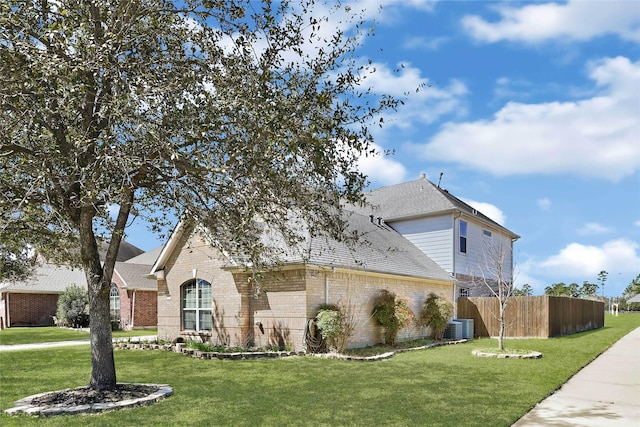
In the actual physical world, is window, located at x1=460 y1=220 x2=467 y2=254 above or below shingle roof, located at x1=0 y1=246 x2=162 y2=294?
above

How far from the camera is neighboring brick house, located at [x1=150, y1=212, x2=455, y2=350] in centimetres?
1587

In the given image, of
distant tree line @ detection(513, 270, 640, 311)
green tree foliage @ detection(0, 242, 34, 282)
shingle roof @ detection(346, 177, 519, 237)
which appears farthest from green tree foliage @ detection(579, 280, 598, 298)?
green tree foliage @ detection(0, 242, 34, 282)

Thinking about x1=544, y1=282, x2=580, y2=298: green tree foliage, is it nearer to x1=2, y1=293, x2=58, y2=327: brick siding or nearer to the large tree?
x1=2, y1=293, x2=58, y2=327: brick siding

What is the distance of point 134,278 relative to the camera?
103 ft

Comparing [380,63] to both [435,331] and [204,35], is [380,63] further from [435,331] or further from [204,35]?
[435,331]

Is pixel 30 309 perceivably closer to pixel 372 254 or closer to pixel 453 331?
pixel 372 254

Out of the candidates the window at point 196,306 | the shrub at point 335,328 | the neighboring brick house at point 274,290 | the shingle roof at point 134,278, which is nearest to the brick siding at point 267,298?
the neighboring brick house at point 274,290

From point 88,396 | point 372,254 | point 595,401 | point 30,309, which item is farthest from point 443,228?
point 30,309

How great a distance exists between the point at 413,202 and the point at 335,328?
12.7 meters

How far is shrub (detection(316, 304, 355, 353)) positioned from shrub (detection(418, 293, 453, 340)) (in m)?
5.81

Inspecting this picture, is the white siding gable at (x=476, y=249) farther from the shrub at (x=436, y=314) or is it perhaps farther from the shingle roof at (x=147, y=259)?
the shingle roof at (x=147, y=259)

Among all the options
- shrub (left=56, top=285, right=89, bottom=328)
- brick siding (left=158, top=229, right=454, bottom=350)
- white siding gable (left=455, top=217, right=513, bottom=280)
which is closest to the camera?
brick siding (left=158, top=229, right=454, bottom=350)

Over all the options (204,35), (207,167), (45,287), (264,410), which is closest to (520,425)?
(264,410)

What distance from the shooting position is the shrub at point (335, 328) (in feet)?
49.6
